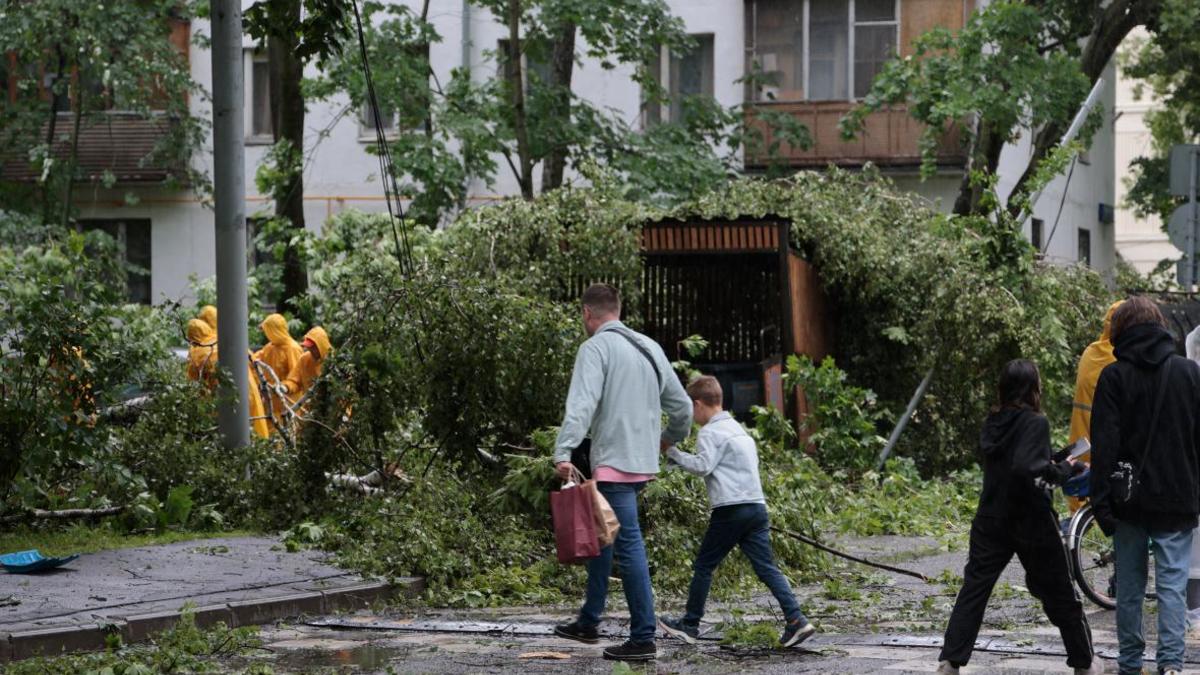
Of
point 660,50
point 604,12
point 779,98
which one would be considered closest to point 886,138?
point 779,98

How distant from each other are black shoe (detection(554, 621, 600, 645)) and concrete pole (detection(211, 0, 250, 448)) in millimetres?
5235

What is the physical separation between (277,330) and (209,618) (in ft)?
29.3

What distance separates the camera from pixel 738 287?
61.8 feet

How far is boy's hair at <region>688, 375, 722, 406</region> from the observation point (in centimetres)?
862

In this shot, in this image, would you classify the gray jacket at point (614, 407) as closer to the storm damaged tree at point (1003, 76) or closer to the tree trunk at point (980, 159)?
the storm damaged tree at point (1003, 76)

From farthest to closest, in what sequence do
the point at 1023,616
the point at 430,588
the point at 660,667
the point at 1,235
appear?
the point at 1,235 < the point at 430,588 < the point at 1023,616 < the point at 660,667

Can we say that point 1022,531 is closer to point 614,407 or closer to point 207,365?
point 614,407

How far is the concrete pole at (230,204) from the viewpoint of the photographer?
42.8ft

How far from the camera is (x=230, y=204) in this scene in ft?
43.2

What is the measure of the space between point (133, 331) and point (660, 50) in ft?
62.3

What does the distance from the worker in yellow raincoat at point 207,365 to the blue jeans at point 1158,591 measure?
744 centimetres

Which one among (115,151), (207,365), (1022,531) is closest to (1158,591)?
(1022,531)

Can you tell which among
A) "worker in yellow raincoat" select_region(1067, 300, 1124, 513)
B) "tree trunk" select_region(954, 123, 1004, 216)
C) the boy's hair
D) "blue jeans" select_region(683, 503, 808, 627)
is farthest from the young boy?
"tree trunk" select_region(954, 123, 1004, 216)

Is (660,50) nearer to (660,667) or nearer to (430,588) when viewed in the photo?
(430,588)
